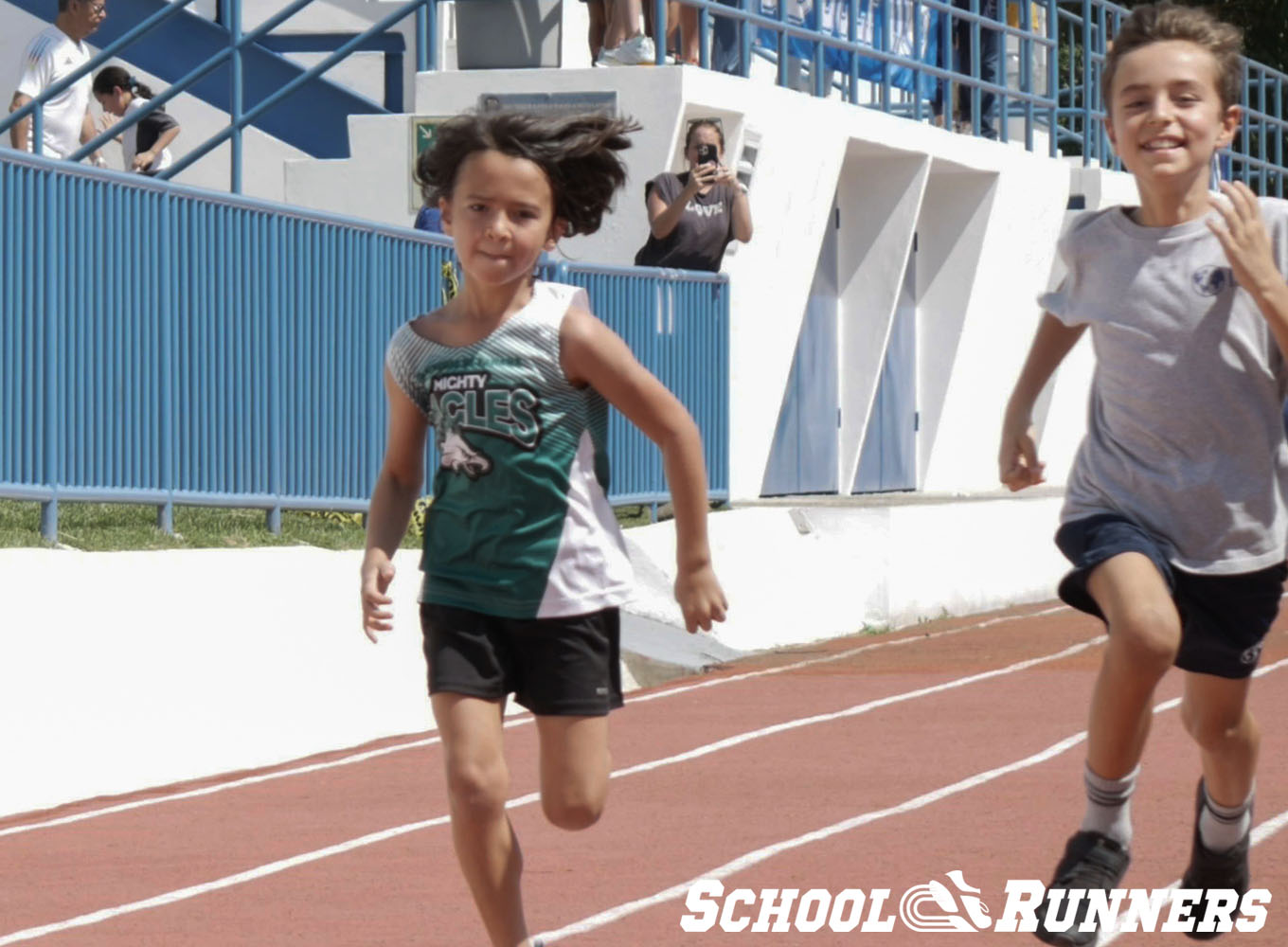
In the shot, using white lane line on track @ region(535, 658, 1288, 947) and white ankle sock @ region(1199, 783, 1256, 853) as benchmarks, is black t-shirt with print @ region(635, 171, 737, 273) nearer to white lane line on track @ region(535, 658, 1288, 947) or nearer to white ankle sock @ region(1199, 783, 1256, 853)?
white lane line on track @ region(535, 658, 1288, 947)

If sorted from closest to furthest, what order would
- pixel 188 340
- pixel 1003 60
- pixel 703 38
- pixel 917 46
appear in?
1. pixel 188 340
2. pixel 703 38
3. pixel 917 46
4. pixel 1003 60

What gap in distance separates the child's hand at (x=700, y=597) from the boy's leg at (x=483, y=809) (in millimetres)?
487

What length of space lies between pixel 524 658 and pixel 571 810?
0.36m

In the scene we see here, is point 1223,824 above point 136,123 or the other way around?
the other way around

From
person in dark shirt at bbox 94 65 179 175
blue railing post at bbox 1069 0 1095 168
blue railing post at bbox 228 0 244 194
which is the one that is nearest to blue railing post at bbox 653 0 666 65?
blue railing post at bbox 228 0 244 194

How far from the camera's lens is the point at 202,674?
10914mm

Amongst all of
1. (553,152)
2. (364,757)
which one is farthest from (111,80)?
(553,152)

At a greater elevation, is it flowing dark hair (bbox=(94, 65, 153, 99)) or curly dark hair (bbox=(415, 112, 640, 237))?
flowing dark hair (bbox=(94, 65, 153, 99))

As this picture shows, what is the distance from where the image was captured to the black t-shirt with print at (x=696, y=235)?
17.4 metres

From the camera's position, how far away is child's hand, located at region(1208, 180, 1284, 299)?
565 cm

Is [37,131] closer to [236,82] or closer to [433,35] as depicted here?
[236,82]

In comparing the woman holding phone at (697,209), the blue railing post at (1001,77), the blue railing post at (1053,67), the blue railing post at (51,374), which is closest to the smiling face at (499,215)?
the blue railing post at (51,374)

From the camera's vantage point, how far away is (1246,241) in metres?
5.69

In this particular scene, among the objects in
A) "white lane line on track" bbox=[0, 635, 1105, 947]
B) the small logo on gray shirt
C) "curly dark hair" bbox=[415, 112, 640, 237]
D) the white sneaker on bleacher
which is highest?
the white sneaker on bleacher
